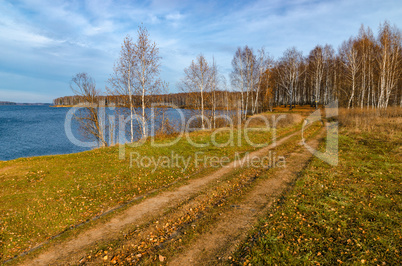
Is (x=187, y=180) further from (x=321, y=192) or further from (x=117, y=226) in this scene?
(x=321, y=192)

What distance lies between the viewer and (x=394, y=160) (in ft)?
40.5

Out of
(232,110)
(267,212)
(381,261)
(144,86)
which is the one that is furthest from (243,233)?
(232,110)

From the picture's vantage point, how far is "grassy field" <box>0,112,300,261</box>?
22.3 ft

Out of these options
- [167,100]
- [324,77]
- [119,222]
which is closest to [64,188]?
[119,222]

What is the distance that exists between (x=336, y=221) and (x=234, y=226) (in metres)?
3.23

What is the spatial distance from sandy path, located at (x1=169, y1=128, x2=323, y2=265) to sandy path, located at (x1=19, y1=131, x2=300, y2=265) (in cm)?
226

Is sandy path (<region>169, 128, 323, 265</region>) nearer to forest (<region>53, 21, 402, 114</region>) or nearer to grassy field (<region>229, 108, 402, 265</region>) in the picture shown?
grassy field (<region>229, 108, 402, 265</region>)

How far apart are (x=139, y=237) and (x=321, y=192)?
733 cm

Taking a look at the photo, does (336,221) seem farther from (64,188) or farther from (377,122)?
(377,122)

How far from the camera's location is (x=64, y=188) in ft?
31.3

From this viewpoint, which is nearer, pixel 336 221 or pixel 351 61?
pixel 336 221

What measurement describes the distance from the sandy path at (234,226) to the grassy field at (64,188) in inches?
160

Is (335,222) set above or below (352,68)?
below

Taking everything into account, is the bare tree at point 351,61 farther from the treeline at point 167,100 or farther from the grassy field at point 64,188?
the grassy field at point 64,188
